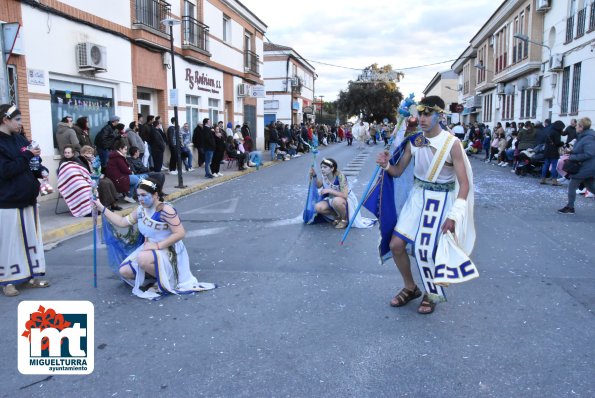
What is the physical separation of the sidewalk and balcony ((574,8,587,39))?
45.8ft

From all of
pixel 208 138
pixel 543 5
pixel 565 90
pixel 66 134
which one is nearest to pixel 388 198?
pixel 66 134

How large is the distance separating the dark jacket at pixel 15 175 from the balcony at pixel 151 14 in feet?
36.5

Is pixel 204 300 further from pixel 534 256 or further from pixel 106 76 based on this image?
pixel 106 76

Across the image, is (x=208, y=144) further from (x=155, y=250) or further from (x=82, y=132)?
(x=155, y=250)

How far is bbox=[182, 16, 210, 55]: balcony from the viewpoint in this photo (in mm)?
18609

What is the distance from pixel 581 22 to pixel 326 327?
19.4m

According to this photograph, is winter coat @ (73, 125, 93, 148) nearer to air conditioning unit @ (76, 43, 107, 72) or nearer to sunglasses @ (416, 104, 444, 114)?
air conditioning unit @ (76, 43, 107, 72)

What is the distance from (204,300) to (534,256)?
13.7ft

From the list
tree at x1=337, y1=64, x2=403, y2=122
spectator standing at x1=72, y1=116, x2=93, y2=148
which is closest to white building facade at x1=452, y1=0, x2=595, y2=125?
spectator standing at x1=72, y1=116, x2=93, y2=148

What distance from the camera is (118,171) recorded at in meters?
9.84

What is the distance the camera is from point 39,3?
10.9 m

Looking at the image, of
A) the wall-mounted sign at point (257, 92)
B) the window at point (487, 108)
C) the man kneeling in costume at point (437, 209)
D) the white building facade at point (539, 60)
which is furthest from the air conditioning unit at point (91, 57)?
the window at point (487, 108)

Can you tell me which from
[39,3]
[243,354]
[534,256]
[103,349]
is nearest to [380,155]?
[243,354]

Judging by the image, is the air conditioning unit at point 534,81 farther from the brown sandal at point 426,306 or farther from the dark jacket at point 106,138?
the brown sandal at point 426,306
